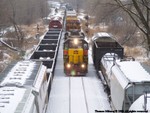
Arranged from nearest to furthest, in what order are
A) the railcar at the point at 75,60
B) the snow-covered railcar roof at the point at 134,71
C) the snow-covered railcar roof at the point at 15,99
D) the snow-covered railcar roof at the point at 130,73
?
the snow-covered railcar roof at the point at 15,99
the snow-covered railcar roof at the point at 130,73
the snow-covered railcar roof at the point at 134,71
the railcar at the point at 75,60

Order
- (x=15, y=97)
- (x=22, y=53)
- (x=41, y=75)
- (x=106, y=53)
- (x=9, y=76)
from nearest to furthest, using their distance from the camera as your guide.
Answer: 1. (x=15, y=97)
2. (x=9, y=76)
3. (x=41, y=75)
4. (x=106, y=53)
5. (x=22, y=53)

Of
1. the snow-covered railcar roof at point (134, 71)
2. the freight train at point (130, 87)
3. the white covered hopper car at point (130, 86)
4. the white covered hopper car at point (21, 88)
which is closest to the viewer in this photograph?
the white covered hopper car at point (21, 88)

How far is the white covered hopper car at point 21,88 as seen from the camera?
956cm

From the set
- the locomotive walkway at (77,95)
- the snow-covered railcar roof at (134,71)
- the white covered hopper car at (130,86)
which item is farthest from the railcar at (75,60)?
the white covered hopper car at (130,86)

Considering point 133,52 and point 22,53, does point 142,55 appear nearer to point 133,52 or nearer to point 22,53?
point 133,52

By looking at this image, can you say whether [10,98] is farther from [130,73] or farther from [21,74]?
[130,73]

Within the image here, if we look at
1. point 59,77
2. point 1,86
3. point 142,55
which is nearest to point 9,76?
point 1,86

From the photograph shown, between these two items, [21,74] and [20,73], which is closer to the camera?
[21,74]

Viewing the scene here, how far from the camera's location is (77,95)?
18438 millimetres

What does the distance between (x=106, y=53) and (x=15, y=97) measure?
12.5 meters

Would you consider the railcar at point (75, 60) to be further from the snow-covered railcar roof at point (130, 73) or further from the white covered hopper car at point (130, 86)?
the white covered hopper car at point (130, 86)

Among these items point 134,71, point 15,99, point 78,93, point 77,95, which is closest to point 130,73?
point 134,71

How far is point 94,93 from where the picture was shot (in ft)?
61.9

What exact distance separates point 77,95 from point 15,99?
8.69 metres
